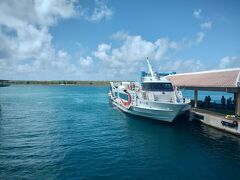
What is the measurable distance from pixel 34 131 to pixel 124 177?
17.1 m

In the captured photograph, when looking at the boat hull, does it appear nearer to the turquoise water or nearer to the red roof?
the turquoise water

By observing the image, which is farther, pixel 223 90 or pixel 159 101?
pixel 159 101

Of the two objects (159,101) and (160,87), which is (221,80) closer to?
(160,87)

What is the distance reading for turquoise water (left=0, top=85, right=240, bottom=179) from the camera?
1675 centimetres

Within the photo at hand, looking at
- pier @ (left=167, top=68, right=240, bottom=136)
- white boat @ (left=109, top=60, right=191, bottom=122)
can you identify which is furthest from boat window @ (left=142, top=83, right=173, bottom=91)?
pier @ (left=167, top=68, right=240, bottom=136)

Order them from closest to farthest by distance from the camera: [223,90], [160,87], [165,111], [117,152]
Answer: [117,152] < [223,90] < [165,111] < [160,87]

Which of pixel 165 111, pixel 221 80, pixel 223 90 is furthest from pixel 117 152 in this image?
pixel 221 80

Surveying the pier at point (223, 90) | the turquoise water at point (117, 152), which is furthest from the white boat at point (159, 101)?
the pier at point (223, 90)

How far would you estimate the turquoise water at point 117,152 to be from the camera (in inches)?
659

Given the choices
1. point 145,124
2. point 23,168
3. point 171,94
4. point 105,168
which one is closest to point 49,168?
point 23,168

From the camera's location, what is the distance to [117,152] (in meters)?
21.5

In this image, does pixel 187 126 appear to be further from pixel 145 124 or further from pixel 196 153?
pixel 196 153

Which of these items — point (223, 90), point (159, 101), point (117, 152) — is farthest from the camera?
point (159, 101)

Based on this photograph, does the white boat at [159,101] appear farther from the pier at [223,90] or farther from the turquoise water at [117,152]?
the pier at [223,90]
